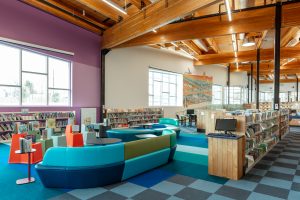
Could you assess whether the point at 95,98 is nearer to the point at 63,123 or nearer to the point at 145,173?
the point at 63,123

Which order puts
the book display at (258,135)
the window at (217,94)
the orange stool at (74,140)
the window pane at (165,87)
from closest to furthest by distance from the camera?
the book display at (258,135)
the orange stool at (74,140)
the window pane at (165,87)
the window at (217,94)

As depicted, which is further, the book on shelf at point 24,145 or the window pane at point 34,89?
the window pane at point 34,89

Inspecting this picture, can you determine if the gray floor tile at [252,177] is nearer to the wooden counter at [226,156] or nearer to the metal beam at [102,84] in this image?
the wooden counter at [226,156]

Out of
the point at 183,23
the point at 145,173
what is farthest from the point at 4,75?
the point at 183,23

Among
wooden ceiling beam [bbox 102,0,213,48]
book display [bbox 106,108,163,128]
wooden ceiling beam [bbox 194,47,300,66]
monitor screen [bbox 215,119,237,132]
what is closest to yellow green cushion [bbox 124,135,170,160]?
monitor screen [bbox 215,119,237,132]

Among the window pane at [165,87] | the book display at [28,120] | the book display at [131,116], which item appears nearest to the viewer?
the book display at [28,120]

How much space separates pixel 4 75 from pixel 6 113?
4.72 ft

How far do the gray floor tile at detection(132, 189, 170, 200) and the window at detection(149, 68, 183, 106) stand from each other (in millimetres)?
10164

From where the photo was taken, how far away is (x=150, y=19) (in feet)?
24.1

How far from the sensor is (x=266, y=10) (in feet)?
24.9

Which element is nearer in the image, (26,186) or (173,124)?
(26,186)

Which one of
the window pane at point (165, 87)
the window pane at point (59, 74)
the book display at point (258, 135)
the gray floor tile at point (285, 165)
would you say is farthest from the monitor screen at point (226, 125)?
the window pane at point (165, 87)

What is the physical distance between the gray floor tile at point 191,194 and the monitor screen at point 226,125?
158 cm

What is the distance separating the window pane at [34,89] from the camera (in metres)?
8.22
